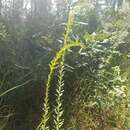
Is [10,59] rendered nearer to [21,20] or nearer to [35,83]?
[35,83]

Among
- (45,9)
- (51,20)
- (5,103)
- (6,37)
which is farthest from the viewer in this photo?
(45,9)

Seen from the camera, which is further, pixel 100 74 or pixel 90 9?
pixel 90 9

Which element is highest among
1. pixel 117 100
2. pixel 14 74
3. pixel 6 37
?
pixel 6 37

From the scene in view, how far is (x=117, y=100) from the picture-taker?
314 centimetres

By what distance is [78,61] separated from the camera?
284 cm

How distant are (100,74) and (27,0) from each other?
247 cm

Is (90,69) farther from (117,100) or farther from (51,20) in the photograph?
(51,20)

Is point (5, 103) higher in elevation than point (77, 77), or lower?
lower

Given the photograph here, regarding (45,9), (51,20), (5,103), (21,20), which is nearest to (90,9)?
(51,20)

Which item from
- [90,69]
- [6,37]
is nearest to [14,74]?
[6,37]

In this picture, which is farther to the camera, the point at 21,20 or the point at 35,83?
the point at 21,20

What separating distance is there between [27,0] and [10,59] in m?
2.31

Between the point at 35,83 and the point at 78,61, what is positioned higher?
the point at 78,61

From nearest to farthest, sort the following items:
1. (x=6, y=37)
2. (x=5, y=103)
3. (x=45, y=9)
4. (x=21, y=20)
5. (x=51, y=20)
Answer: (x=5, y=103) < (x=6, y=37) < (x=51, y=20) < (x=21, y=20) < (x=45, y=9)
